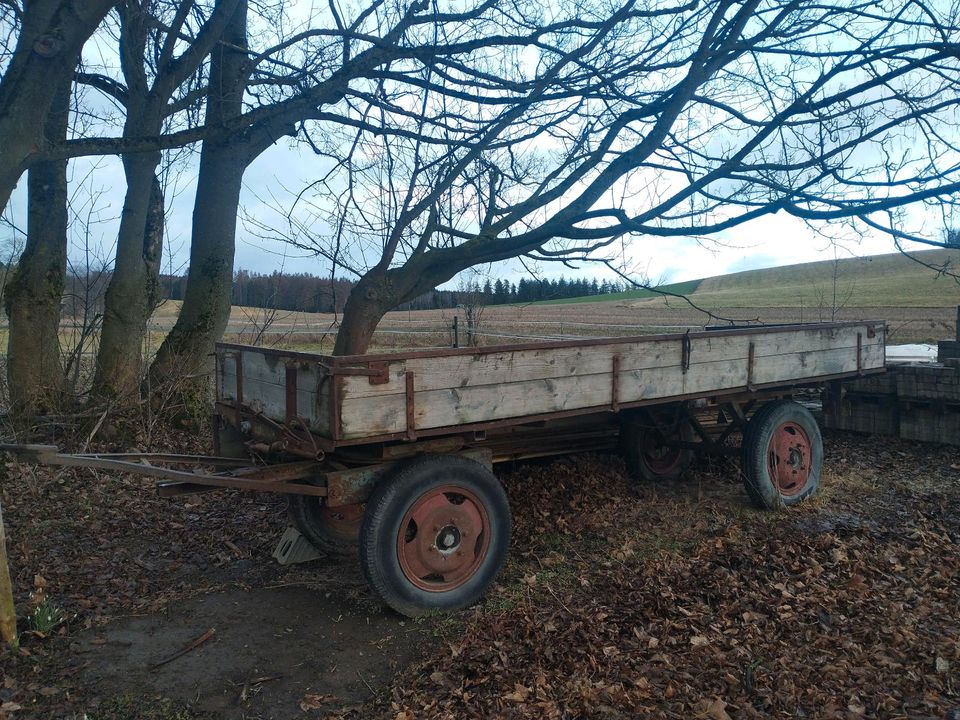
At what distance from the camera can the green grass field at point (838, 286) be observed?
112 ft

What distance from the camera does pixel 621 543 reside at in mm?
5332

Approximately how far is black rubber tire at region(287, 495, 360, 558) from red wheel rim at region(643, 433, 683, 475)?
10.2ft

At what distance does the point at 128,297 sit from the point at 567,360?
590 cm

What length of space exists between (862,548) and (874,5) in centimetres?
529

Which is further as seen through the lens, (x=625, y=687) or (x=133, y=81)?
(x=133, y=81)

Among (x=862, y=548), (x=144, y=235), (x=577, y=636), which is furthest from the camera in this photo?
(x=144, y=235)

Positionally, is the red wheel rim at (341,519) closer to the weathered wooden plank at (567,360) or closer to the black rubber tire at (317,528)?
the black rubber tire at (317,528)

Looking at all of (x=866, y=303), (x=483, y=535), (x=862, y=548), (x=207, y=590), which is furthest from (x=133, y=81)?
(x=866, y=303)

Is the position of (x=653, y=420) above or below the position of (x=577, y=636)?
above

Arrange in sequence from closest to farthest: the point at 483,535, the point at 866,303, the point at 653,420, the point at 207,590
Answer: the point at 483,535, the point at 207,590, the point at 653,420, the point at 866,303

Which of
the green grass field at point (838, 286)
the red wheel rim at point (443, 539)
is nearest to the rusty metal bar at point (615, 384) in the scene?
the red wheel rim at point (443, 539)

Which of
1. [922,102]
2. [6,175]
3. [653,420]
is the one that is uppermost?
[922,102]

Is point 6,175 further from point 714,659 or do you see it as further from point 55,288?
point 714,659

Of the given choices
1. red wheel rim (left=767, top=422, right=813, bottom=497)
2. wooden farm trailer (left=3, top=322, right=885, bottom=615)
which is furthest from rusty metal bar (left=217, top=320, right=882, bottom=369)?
red wheel rim (left=767, top=422, right=813, bottom=497)
